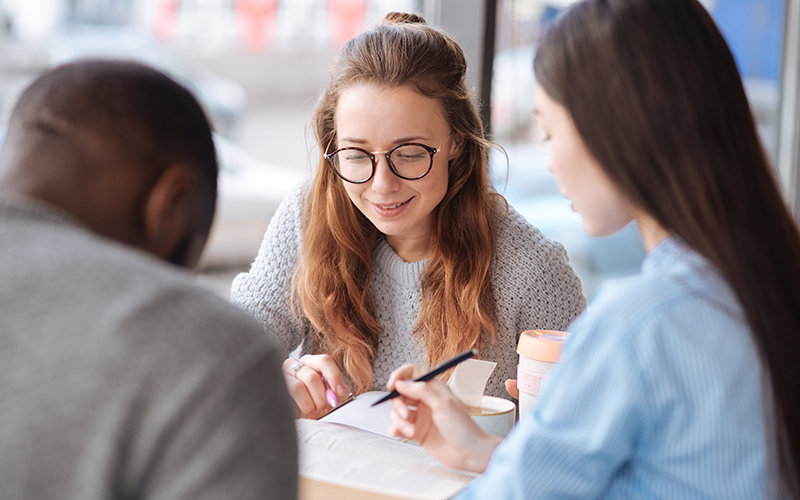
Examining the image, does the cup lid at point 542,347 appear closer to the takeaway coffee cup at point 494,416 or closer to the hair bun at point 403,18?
the takeaway coffee cup at point 494,416

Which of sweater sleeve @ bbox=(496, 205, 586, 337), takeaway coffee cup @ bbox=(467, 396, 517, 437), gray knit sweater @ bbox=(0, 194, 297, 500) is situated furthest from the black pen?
sweater sleeve @ bbox=(496, 205, 586, 337)

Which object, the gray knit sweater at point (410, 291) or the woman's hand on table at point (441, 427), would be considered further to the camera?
the gray knit sweater at point (410, 291)

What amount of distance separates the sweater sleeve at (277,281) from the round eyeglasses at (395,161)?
0.85 feet

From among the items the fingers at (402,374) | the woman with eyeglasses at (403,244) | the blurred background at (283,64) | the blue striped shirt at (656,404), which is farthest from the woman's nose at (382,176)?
the blue striped shirt at (656,404)

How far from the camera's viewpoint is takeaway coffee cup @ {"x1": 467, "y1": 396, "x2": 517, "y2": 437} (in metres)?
1.04

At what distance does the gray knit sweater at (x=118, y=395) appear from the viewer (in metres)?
0.53

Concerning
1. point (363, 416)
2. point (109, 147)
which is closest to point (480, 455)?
point (363, 416)

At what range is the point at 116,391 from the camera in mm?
533

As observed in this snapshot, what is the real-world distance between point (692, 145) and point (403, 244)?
92 centimetres

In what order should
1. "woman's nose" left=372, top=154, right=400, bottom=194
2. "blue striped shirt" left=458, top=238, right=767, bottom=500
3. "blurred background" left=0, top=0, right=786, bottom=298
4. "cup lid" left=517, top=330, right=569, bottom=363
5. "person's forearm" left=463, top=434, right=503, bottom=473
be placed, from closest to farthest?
"blue striped shirt" left=458, top=238, right=767, bottom=500
"person's forearm" left=463, top=434, right=503, bottom=473
"cup lid" left=517, top=330, right=569, bottom=363
"woman's nose" left=372, top=154, right=400, bottom=194
"blurred background" left=0, top=0, right=786, bottom=298

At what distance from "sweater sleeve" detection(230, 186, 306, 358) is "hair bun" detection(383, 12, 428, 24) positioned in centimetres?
45

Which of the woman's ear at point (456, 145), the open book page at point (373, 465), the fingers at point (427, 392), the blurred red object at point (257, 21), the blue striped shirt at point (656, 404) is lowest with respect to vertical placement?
the open book page at point (373, 465)

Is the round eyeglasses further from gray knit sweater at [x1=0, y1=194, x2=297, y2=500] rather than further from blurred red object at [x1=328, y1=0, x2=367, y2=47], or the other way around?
blurred red object at [x1=328, y1=0, x2=367, y2=47]

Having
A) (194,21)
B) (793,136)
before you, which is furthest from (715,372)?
(194,21)
